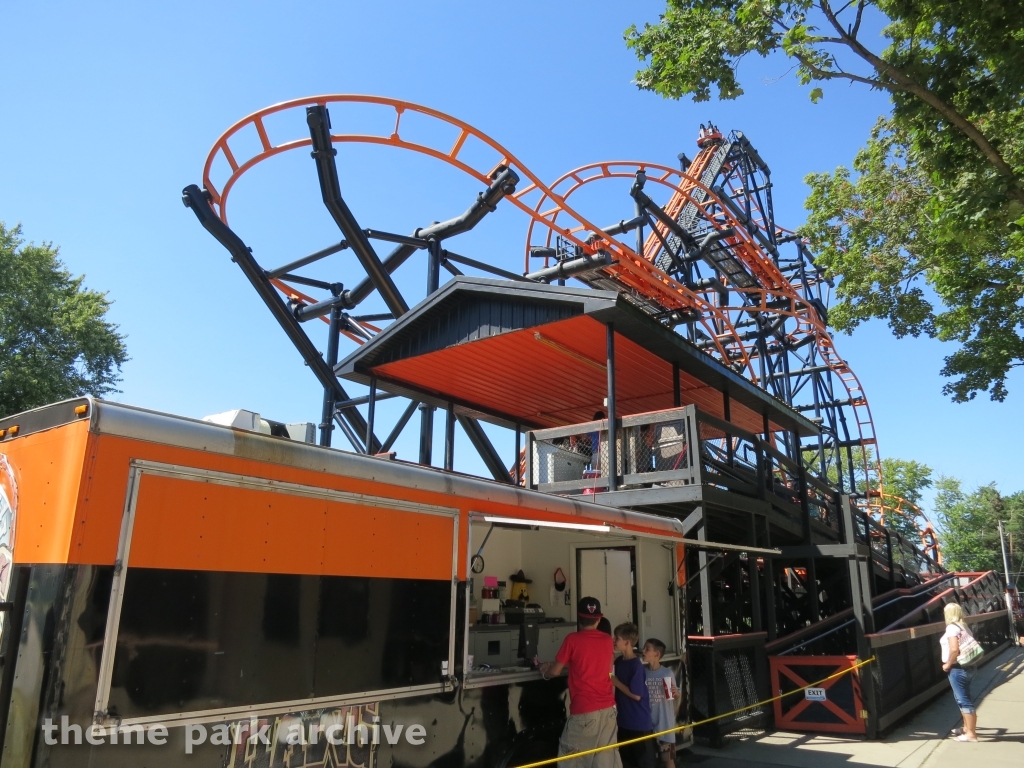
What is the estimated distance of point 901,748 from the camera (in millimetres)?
8328

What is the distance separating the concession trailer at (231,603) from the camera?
3.22 meters

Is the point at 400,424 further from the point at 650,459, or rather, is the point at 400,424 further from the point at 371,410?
the point at 650,459

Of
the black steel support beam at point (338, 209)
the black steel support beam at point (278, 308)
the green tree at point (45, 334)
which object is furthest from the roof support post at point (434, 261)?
the green tree at point (45, 334)

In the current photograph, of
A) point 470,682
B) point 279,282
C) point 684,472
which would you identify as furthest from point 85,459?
point 279,282

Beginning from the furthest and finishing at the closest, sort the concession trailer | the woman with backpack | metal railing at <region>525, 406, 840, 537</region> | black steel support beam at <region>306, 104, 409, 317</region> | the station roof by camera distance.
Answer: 1. black steel support beam at <region>306, 104, 409, 317</region>
2. the station roof
3. metal railing at <region>525, 406, 840, 537</region>
4. the woman with backpack
5. the concession trailer

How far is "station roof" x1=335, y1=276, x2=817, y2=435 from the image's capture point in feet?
36.2

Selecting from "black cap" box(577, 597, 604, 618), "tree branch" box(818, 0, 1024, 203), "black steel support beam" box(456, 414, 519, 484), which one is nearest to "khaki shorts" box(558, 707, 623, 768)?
"black cap" box(577, 597, 604, 618)

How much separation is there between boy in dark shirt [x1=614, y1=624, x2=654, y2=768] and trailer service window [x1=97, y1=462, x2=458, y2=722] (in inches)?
69.9

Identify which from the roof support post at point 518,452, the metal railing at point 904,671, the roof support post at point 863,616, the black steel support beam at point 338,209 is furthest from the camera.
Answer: the roof support post at point 518,452

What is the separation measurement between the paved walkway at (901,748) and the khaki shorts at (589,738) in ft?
8.74

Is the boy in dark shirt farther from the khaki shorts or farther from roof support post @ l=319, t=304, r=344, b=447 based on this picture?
roof support post @ l=319, t=304, r=344, b=447

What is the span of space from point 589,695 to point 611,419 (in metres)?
5.55

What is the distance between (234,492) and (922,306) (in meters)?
14.4

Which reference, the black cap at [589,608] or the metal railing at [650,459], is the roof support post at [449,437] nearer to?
the metal railing at [650,459]
